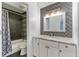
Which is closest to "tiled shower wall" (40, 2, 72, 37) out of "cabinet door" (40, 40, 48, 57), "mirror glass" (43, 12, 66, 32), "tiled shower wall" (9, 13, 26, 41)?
"mirror glass" (43, 12, 66, 32)

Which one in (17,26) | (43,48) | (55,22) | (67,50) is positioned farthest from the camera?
(17,26)

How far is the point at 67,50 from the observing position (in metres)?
0.86

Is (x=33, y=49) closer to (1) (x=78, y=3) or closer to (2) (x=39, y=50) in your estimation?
(2) (x=39, y=50)

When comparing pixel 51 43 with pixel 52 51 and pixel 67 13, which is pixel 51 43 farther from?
pixel 67 13

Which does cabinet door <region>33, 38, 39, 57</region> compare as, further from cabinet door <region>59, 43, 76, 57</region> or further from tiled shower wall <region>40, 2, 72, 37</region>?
cabinet door <region>59, 43, 76, 57</region>

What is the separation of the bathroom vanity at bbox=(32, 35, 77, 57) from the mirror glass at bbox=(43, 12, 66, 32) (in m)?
0.25

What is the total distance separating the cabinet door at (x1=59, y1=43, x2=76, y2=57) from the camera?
0.80 meters

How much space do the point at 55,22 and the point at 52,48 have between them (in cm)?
53

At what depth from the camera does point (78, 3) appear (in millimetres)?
722

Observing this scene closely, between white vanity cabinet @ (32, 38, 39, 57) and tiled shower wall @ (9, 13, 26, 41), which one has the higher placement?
tiled shower wall @ (9, 13, 26, 41)

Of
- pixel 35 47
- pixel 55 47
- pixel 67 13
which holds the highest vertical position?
pixel 67 13

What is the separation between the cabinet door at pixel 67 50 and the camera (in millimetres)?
799

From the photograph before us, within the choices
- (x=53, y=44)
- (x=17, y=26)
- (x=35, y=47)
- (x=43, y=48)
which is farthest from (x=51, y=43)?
(x=17, y=26)

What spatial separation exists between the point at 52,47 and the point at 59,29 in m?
0.40
